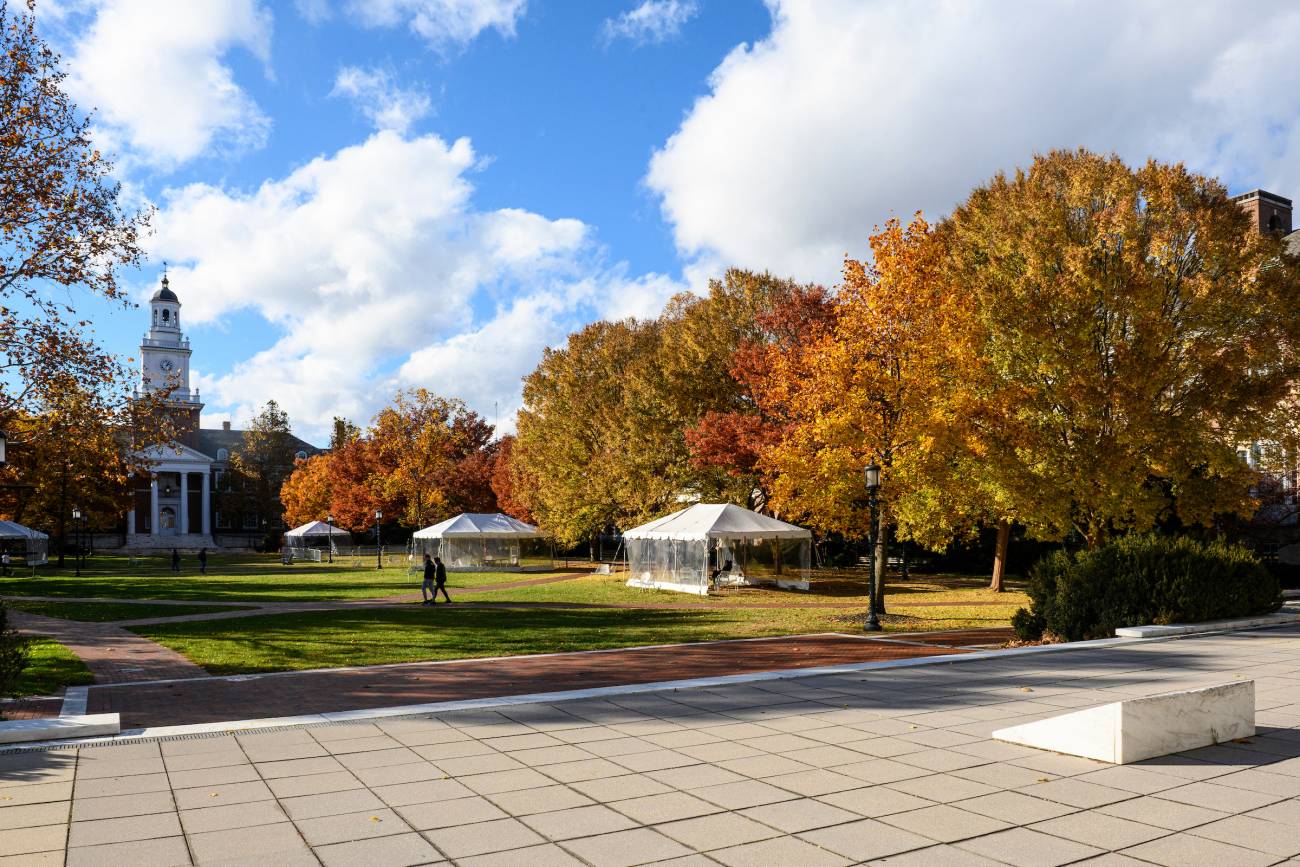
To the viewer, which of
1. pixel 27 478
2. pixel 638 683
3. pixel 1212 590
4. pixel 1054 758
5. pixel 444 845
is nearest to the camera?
pixel 444 845

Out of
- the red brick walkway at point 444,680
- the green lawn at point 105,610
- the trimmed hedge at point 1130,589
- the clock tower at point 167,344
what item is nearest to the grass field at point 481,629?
the red brick walkway at point 444,680

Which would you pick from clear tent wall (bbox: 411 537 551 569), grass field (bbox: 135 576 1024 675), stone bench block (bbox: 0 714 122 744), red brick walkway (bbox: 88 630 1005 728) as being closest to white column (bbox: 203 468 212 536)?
clear tent wall (bbox: 411 537 551 569)

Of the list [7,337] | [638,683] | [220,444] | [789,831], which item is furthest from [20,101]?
[220,444]

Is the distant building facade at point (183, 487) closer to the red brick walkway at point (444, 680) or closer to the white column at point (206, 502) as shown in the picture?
the white column at point (206, 502)

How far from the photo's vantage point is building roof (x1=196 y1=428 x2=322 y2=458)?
338ft

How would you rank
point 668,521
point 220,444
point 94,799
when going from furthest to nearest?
1. point 220,444
2. point 668,521
3. point 94,799

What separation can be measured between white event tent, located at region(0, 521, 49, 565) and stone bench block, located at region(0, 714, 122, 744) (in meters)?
43.6

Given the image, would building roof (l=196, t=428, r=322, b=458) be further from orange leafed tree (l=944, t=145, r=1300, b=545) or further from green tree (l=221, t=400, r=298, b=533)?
orange leafed tree (l=944, t=145, r=1300, b=545)

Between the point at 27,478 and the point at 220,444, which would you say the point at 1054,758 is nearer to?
the point at 27,478

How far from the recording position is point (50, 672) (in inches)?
506

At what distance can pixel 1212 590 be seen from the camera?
635 inches

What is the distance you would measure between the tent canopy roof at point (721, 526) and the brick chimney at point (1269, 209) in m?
22.0


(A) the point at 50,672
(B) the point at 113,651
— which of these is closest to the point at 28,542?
(B) the point at 113,651

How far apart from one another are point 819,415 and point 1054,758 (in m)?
14.4
